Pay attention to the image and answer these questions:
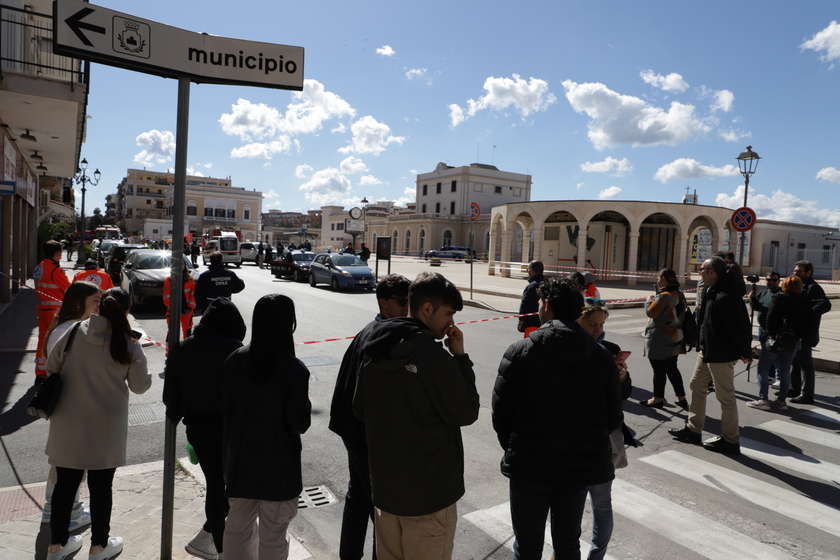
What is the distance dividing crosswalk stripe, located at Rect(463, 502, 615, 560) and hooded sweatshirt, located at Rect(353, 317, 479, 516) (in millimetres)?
1633

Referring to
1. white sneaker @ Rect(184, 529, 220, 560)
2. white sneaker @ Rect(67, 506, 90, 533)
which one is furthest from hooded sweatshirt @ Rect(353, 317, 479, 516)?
white sneaker @ Rect(67, 506, 90, 533)

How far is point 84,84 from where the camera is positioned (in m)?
9.98

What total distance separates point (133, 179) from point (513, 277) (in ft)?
308

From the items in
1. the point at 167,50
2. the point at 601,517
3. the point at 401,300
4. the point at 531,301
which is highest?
the point at 167,50

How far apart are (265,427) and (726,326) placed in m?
4.65

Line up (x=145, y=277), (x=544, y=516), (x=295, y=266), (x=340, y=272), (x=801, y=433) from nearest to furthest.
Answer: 1. (x=544, y=516)
2. (x=801, y=433)
3. (x=145, y=277)
4. (x=340, y=272)
5. (x=295, y=266)

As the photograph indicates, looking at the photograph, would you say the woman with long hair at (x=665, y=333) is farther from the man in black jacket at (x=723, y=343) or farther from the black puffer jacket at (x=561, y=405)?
the black puffer jacket at (x=561, y=405)

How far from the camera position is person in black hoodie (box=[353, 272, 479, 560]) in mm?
2293

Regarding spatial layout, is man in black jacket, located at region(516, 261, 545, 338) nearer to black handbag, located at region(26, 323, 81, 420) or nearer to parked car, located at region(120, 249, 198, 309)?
black handbag, located at region(26, 323, 81, 420)

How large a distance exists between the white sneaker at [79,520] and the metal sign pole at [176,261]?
2.99 feet

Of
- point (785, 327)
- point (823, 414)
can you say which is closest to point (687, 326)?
point (785, 327)

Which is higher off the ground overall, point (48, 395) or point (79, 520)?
point (48, 395)

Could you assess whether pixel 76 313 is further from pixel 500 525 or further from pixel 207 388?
pixel 500 525

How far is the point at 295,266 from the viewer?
2623 centimetres
